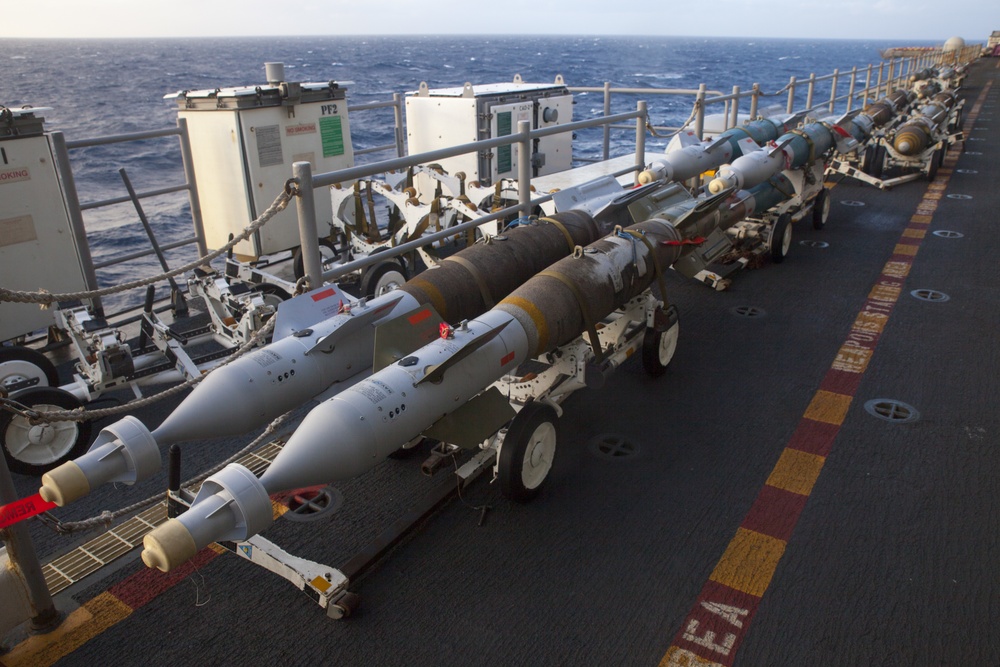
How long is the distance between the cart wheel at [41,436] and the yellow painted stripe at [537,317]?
3.25m

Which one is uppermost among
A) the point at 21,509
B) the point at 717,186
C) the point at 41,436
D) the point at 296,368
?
the point at 717,186

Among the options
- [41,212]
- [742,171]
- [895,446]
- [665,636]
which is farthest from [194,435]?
[742,171]

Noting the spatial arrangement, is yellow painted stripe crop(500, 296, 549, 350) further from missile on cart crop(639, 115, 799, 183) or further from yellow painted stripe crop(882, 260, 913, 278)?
yellow painted stripe crop(882, 260, 913, 278)

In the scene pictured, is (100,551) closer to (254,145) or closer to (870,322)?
(254,145)

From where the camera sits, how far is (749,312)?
7.55 m

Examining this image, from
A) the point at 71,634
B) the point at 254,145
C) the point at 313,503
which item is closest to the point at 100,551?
the point at 71,634

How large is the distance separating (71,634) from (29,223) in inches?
163

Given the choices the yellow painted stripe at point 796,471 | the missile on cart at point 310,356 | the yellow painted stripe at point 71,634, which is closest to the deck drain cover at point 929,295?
the yellow painted stripe at point 796,471

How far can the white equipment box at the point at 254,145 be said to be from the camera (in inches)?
304

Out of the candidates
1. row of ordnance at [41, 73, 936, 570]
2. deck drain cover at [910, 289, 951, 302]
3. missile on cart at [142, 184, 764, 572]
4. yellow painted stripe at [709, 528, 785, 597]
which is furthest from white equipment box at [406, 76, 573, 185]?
yellow painted stripe at [709, 528, 785, 597]

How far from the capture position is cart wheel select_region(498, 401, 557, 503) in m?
4.13

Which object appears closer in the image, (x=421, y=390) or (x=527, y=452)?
(x=421, y=390)

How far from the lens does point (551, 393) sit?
15.5 ft

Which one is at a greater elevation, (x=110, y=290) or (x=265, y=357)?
(x=110, y=290)
